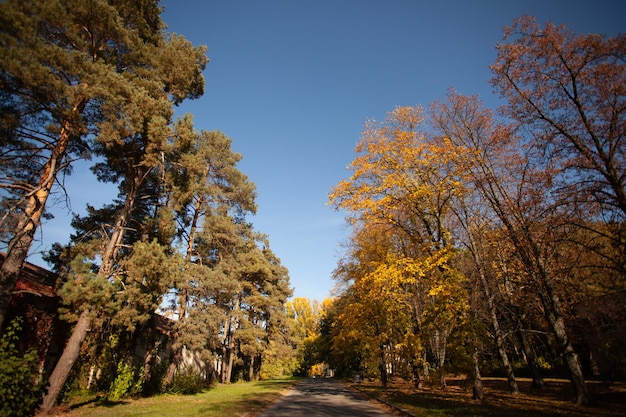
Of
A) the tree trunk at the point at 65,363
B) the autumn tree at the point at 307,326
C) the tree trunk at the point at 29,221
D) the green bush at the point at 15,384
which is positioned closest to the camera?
the green bush at the point at 15,384

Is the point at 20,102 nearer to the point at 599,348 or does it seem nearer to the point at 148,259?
the point at 148,259

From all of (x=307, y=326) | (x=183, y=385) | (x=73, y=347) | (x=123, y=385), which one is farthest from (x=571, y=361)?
(x=307, y=326)

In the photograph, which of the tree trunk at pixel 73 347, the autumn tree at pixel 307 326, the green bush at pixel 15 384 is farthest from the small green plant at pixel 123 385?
the autumn tree at pixel 307 326

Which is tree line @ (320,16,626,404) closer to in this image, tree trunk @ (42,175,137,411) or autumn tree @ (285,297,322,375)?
tree trunk @ (42,175,137,411)

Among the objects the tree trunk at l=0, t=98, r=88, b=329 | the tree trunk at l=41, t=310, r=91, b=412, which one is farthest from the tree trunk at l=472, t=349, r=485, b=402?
the tree trunk at l=0, t=98, r=88, b=329

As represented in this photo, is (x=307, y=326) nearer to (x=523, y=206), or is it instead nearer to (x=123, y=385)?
(x=123, y=385)

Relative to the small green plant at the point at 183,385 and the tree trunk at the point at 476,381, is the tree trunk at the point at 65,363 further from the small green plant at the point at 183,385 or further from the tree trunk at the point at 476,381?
the tree trunk at the point at 476,381

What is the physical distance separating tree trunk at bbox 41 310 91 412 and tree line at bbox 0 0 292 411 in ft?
0.11

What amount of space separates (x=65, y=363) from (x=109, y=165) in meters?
8.19

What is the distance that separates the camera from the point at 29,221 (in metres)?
9.52

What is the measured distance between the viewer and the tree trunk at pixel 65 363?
9567 mm

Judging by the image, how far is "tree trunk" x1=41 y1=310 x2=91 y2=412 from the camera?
31.4ft

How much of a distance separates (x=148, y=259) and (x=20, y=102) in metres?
6.32

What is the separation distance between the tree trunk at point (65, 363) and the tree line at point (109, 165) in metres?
0.03
